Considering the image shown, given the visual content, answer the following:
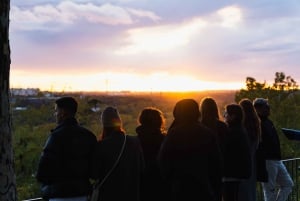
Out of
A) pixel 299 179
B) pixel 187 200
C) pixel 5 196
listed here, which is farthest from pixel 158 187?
pixel 299 179

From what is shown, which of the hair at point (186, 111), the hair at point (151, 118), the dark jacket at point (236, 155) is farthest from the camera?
the dark jacket at point (236, 155)

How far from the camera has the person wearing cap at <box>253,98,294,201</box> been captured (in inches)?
273

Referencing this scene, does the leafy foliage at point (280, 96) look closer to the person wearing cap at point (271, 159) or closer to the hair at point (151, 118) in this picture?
the person wearing cap at point (271, 159)

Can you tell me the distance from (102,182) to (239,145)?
1751mm

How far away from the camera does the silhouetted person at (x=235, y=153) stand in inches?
231

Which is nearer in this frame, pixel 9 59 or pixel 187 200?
pixel 9 59

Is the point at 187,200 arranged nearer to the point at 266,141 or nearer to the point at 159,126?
the point at 159,126

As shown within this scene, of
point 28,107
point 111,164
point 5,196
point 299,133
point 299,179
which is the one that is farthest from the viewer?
point 28,107

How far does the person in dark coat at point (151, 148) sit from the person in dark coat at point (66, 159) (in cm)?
63

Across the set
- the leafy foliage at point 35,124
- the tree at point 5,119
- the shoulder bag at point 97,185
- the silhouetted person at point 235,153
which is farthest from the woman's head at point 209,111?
the leafy foliage at point 35,124

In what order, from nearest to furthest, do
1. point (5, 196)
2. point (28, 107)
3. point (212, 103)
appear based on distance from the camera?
point (5, 196) < point (212, 103) < point (28, 107)

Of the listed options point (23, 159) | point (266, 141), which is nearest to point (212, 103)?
point (266, 141)

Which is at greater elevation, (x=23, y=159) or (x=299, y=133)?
(x=299, y=133)

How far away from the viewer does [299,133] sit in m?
6.56
